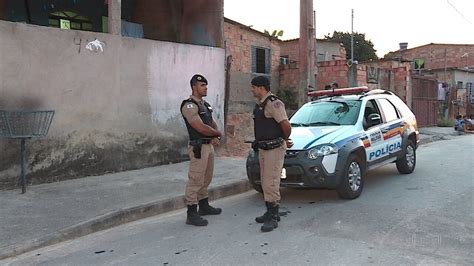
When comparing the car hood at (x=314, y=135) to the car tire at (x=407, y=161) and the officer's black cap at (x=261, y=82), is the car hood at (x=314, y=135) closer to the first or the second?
the officer's black cap at (x=261, y=82)

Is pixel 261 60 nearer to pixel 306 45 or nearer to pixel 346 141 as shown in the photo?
pixel 306 45

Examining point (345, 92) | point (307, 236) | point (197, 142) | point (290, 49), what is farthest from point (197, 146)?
point (290, 49)

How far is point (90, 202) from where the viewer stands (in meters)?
6.59

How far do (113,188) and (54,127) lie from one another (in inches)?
61.4

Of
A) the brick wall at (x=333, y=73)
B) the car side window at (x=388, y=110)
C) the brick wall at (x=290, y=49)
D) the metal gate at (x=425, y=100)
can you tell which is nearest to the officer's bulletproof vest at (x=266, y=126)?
the car side window at (x=388, y=110)

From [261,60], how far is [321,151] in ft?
45.8

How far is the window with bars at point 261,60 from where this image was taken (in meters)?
19.7

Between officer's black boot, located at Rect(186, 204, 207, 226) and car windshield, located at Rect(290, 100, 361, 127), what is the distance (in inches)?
108

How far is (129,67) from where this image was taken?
9.12 m

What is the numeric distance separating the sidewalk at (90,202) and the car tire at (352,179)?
1.97 meters

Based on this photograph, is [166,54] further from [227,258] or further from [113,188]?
[227,258]

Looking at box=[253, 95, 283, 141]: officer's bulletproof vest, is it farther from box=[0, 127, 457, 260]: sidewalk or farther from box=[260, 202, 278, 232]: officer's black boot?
box=[0, 127, 457, 260]: sidewalk

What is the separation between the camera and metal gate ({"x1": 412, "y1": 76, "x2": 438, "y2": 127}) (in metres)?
23.2

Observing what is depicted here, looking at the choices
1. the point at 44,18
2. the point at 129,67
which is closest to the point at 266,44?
the point at 44,18
